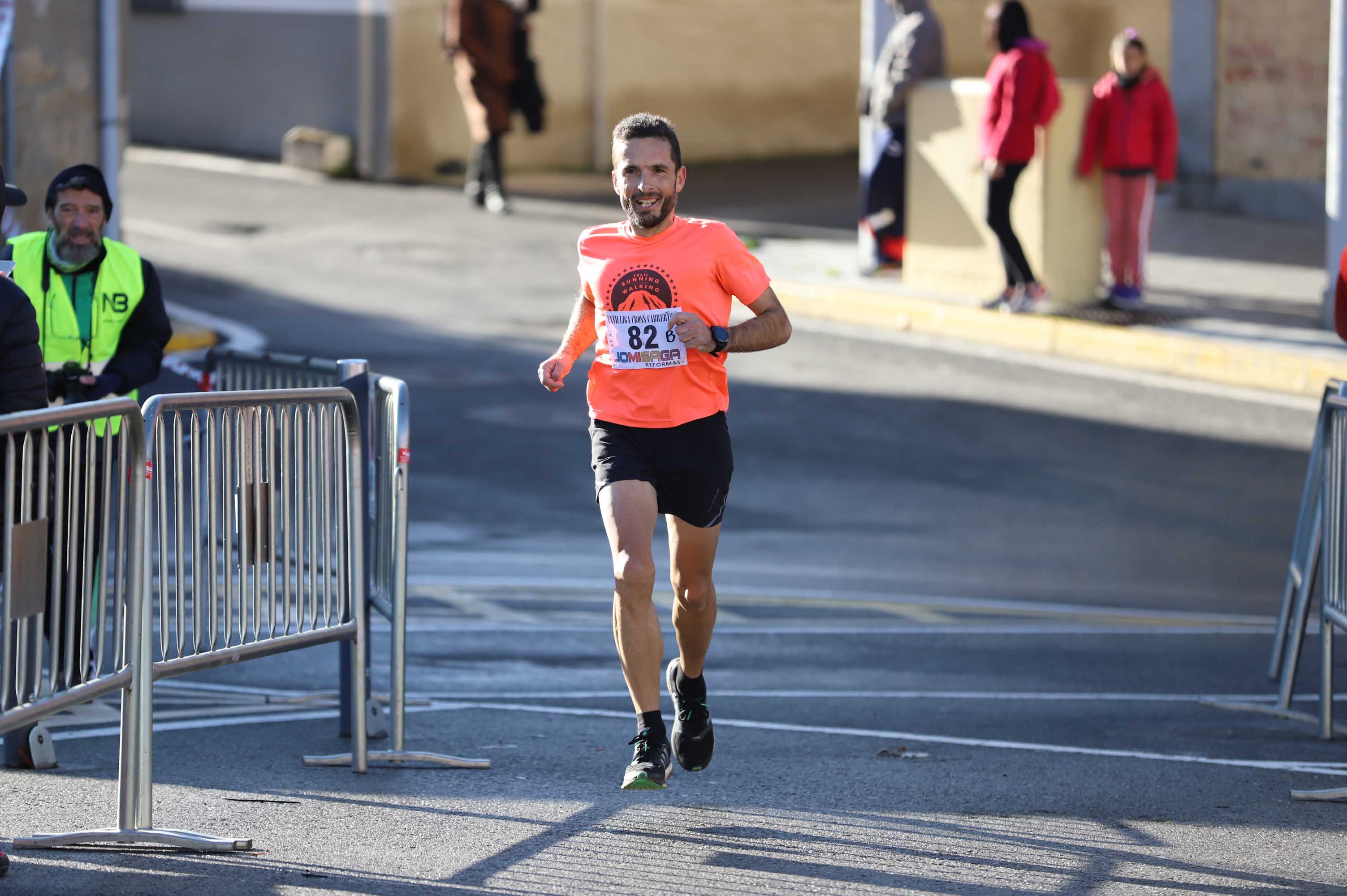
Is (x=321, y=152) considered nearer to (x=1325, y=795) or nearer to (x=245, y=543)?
(x=245, y=543)

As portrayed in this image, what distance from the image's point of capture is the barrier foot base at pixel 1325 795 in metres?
5.99

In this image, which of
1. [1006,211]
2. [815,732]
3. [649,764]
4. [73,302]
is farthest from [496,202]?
[649,764]

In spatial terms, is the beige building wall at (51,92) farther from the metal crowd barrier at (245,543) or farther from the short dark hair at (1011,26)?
the metal crowd barrier at (245,543)

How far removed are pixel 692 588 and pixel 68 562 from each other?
1.85m

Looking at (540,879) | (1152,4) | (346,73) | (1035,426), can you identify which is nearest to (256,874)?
(540,879)

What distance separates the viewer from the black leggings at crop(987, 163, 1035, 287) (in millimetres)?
15148

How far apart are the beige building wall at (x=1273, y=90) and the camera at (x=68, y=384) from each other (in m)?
→ 16.0

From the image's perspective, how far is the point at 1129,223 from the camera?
15430 mm

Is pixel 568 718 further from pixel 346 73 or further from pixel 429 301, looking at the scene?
pixel 346 73

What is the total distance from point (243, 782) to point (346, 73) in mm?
19477

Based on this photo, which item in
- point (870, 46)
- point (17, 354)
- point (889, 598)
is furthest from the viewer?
point (870, 46)

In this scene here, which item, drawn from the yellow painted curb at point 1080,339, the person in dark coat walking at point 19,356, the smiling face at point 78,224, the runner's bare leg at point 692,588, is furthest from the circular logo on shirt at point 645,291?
the yellow painted curb at point 1080,339

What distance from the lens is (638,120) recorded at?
6012mm

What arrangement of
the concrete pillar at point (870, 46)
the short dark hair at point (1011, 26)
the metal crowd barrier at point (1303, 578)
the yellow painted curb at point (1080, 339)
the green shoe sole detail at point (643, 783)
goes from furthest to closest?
the concrete pillar at point (870, 46), the short dark hair at point (1011, 26), the yellow painted curb at point (1080, 339), the metal crowd barrier at point (1303, 578), the green shoe sole detail at point (643, 783)
